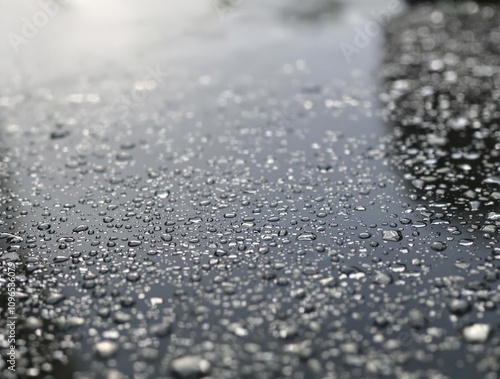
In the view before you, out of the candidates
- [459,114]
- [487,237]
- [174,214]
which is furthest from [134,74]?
[487,237]

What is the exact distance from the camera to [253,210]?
1826 mm

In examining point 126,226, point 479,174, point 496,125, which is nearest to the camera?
point 126,226

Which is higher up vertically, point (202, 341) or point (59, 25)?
point (59, 25)

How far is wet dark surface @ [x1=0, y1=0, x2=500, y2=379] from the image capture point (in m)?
1.27

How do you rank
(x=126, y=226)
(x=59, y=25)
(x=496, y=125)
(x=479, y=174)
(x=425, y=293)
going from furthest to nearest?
(x=59, y=25) < (x=496, y=125) < (x=479, y=174) < (x=126, y=226) < (x=425, y=293)

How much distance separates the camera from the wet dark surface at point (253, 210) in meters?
1.27

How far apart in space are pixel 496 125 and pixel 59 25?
3.14m

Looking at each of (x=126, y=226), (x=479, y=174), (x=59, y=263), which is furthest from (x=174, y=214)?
(x=479, y=174)

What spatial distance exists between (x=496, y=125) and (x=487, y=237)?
38.2 inches

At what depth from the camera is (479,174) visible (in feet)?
6.63

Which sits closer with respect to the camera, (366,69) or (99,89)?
(99,89)

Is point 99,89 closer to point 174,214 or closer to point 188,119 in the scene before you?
point 188,119

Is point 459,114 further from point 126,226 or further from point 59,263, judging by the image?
point 59,263

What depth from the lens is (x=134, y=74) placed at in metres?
3.12
